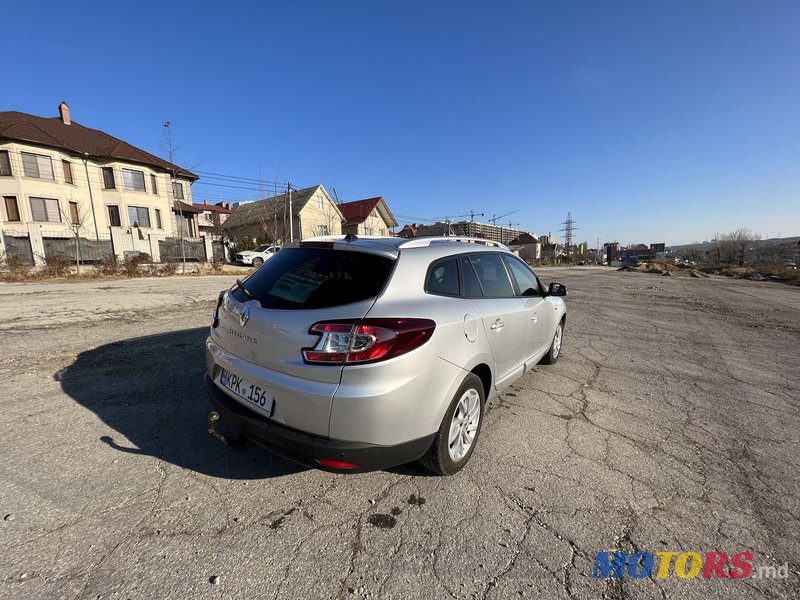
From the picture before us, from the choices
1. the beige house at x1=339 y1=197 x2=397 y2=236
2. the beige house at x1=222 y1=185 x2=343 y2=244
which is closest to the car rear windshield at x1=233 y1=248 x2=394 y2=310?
the beige house at x1=222 y1=185 x2=343 y2=244

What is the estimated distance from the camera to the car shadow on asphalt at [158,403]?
2570mm

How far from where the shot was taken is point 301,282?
2389 millimetres

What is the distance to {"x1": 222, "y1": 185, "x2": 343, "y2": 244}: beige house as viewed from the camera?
116ft

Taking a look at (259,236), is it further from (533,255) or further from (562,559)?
(533,255)

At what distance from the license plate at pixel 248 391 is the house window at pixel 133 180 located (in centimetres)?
3775

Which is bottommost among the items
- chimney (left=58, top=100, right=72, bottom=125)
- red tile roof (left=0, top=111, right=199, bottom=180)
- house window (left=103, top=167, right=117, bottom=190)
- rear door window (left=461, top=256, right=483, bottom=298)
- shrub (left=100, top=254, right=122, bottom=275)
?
shrub (left=100, top=254, right=122, bottom=275)

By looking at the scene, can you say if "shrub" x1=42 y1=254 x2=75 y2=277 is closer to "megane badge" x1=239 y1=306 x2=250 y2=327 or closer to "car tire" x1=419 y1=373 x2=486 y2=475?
"megane badge" x1=239 y1=306 x2=250 y2=327

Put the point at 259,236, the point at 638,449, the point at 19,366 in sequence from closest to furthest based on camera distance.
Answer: the point at 638,449 → the point at 19,366 → the point at 259,236

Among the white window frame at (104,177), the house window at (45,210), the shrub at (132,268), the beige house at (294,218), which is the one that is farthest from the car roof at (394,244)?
the white window frame at (104,177)

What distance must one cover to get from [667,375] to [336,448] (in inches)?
188

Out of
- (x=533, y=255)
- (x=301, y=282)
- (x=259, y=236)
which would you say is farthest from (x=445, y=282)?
(x=533, y=255)

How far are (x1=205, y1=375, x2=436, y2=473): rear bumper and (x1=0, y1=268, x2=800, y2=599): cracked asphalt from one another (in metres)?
0.37

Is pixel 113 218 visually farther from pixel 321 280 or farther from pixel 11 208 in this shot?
pixel 321 280

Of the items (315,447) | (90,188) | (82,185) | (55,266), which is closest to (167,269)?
(55,266)
